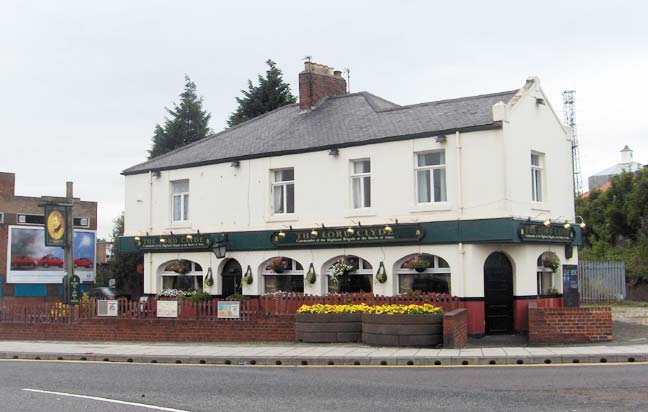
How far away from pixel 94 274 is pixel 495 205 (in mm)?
39183

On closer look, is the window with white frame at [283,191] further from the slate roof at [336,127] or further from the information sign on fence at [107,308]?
the information sign on fence at [107,308]

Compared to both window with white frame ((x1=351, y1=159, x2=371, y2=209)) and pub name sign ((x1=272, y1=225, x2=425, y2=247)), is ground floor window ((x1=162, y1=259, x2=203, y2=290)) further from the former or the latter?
window with white frame ((x1=351, y1=159, x2=371, y2=209))

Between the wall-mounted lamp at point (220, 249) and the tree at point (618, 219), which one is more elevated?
the tree at point (618, 219)

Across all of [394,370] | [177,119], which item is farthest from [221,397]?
Answer: [177,119]

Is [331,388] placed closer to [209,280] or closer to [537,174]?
[537,174]

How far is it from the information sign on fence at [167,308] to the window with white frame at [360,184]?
6.44 m

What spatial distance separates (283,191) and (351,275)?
4030 millimetres

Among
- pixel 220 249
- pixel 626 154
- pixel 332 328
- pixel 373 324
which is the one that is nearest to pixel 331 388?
pixel 373 324

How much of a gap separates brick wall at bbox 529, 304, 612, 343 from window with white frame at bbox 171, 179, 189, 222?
14.3m

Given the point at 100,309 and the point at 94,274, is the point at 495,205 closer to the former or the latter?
the point at 100,309

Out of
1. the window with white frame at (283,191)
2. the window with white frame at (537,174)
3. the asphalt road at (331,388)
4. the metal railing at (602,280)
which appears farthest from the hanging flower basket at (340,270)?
the metal railing at (602,280)

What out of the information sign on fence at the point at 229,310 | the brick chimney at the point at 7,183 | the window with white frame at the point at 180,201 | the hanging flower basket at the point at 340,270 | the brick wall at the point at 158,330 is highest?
the brick chimney at the point at 7,183

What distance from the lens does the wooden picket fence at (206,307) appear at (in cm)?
2158

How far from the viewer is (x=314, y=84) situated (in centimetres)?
3042
